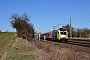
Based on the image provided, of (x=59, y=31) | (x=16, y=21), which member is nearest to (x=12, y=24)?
(x=16, y=21)

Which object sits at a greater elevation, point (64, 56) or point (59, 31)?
point (59, 31)

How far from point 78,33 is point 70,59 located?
10498cm

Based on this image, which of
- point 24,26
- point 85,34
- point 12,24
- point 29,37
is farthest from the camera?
point 85,34

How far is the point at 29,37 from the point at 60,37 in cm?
1095

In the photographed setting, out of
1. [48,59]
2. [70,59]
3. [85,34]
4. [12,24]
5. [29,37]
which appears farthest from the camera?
[85,34]

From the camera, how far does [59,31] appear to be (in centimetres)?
5366

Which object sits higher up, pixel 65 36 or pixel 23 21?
pixel 23 21

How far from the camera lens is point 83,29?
4609 inches

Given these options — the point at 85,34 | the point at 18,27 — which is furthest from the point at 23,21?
the point at 85,34

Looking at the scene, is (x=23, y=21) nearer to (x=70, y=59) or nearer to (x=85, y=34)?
(x=70, y=59)

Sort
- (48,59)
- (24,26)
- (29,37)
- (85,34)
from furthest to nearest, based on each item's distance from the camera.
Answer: (85,34), (24,26), (29,37), (48,59)

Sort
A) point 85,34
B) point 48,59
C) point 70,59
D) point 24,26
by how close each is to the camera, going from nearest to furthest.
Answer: point 70,59, point 48,59, point 24,26, point 85,34

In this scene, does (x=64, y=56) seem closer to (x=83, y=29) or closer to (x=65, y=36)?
(x=65, y=36)

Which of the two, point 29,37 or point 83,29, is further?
point 83,29
